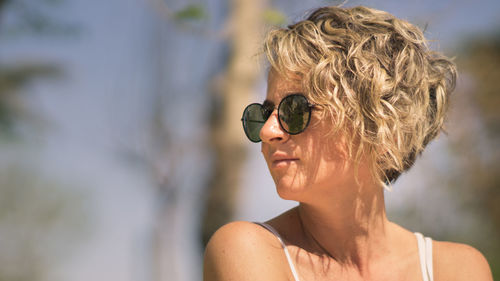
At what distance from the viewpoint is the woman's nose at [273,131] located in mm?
2014

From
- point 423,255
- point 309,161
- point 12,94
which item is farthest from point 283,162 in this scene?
point 12,94

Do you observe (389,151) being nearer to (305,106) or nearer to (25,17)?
(305,106)

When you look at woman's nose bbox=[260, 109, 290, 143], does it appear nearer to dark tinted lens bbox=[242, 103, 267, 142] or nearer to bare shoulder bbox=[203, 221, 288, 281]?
dark tinted lens bbox=[242, 103, 267, 142]

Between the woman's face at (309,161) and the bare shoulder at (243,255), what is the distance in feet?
0.63

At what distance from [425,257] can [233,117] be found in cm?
316

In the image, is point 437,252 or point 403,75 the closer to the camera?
point 403,75

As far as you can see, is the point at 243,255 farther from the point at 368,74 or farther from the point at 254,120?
the point at 368,74

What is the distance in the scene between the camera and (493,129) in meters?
7.36

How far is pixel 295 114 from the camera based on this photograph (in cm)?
198

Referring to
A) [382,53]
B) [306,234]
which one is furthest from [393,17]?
[306,234]

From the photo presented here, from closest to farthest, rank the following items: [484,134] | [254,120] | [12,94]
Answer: [254,120], [12,94], [484,134]

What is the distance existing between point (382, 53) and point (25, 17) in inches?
144

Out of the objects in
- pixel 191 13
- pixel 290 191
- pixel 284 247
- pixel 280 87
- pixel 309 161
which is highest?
pixel 191 13

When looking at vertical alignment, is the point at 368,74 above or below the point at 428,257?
above
